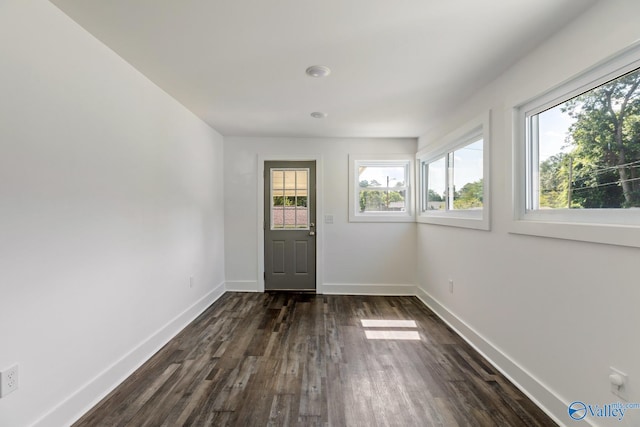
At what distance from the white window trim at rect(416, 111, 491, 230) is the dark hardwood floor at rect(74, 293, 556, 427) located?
1.13 m

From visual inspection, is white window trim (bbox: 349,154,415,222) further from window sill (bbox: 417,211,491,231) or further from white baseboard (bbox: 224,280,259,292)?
white baseboard (bbox: 224,280,259,292)

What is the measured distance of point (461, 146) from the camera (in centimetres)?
315

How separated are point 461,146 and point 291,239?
2.57 meters

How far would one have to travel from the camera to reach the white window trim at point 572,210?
4.63 ft

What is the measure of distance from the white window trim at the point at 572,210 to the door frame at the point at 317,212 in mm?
2598

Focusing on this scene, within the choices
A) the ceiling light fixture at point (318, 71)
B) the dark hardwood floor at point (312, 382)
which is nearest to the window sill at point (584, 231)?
the dark hardwood floor at point (312, 382)

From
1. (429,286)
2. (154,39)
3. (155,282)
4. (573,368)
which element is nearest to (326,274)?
(429,286)

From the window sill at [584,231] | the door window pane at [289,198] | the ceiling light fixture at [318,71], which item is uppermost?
the ceiling light fixture at [318,71]

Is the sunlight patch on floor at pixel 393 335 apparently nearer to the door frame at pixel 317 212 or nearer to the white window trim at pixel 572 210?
the white window trim at pixel 572 210

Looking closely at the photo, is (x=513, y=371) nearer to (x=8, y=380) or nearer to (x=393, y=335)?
(x=393, y=335)

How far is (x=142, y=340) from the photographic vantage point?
240 centimetres

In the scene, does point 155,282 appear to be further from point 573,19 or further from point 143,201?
point 573,19

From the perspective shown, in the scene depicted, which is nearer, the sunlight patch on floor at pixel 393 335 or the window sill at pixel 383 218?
the sunlight patch on floor at pixel 393 335

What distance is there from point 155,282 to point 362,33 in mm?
2524
